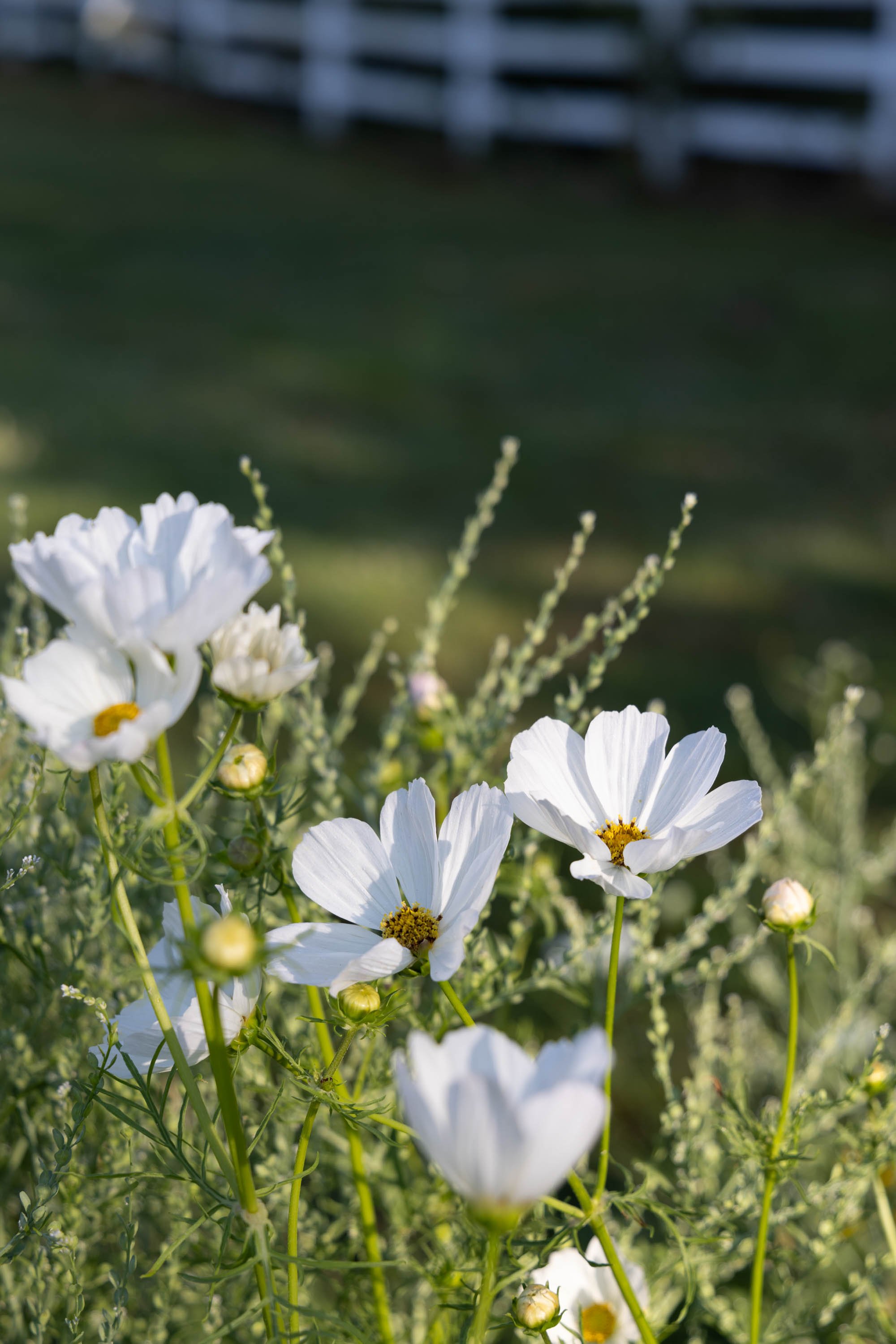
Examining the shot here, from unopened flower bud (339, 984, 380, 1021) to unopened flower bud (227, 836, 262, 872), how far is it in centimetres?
5

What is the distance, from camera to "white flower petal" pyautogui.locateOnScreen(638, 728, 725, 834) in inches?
18.1

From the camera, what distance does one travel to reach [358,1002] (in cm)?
41

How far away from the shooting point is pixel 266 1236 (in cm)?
42

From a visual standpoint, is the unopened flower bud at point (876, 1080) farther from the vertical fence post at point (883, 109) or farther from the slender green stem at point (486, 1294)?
the vertical fence post at point (883, 109)

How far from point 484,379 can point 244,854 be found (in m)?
3.27

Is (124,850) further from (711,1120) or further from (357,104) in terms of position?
(357,104)

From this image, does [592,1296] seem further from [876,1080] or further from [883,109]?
[883,109]

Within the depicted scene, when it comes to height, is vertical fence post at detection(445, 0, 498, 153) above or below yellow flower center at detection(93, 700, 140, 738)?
above

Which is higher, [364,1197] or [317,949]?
[317,949]

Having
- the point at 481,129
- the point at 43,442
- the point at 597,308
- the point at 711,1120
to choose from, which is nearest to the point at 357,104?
the point at 481,129

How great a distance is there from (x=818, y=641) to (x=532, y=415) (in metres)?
1.30

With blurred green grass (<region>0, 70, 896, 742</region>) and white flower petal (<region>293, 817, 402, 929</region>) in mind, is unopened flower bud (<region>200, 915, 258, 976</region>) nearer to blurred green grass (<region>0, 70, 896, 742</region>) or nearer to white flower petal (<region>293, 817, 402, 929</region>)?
white flower petal (<region>293, 817, 402, 929</region>)

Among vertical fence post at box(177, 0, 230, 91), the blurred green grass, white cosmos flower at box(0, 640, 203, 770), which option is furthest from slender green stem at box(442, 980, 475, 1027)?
vertical fence post at box(177, 0, 230, 91)

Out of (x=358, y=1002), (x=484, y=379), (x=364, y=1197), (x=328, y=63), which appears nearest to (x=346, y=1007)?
(x=358, y=1002)
